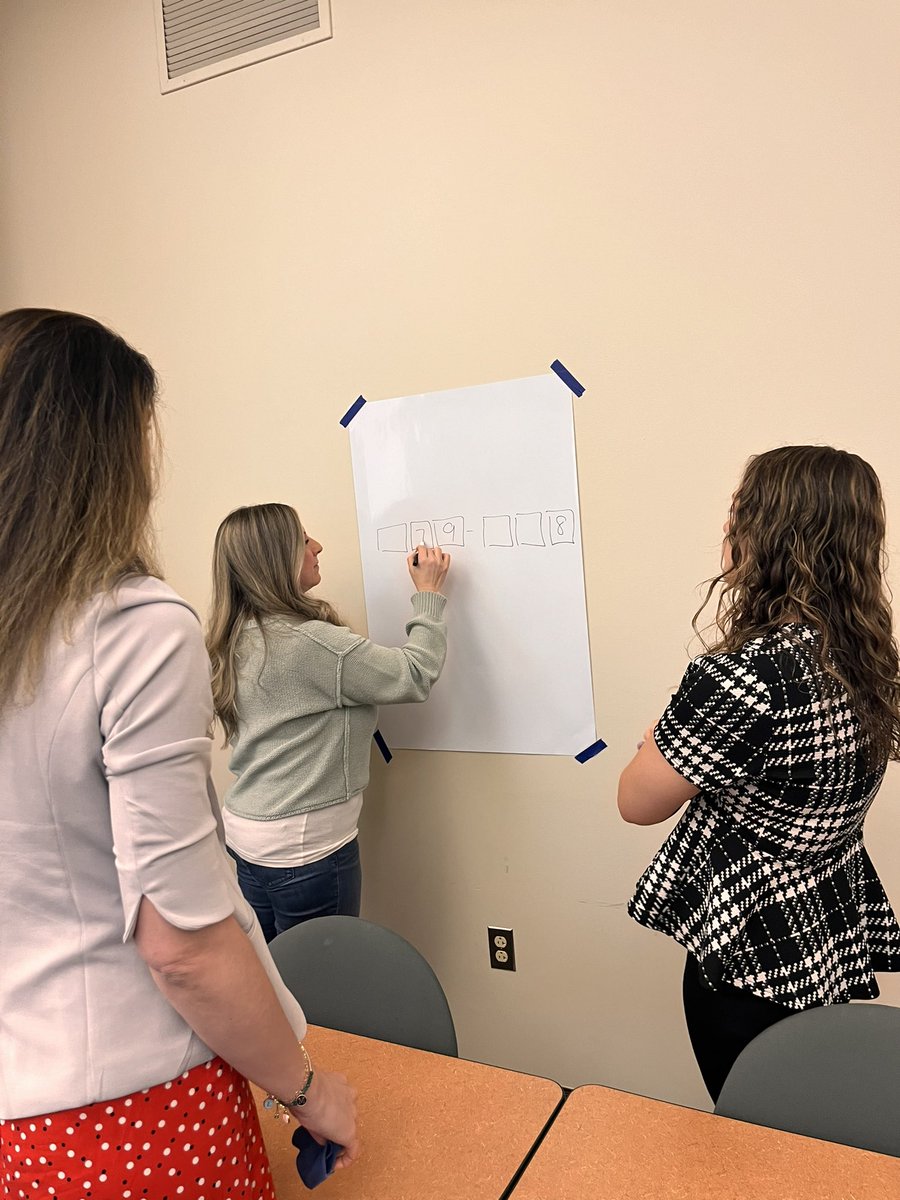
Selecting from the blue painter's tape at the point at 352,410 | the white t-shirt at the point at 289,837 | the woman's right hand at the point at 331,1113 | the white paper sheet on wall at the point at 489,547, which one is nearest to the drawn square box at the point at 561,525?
the white paper sheet on wall at the point at 489,547

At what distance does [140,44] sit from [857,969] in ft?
9.96

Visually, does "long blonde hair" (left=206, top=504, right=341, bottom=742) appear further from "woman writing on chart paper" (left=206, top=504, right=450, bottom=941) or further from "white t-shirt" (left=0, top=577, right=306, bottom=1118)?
"white t-shirt" (left=0, top=577, right=306, bottom=1118)

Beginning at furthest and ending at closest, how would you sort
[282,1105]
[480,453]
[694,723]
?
[480,453] → [694,723] → [282,1105]

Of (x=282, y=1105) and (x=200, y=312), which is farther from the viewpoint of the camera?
(x=200, y=312)

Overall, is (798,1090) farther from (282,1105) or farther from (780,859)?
(282,1105)

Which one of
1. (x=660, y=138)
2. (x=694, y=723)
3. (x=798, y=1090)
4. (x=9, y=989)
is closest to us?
(x=9, y=989)

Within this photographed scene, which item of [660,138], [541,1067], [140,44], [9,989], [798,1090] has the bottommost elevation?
[541,1067]

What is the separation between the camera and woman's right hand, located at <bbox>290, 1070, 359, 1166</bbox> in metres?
0.97

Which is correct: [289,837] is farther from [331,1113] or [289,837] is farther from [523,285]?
[523,285]

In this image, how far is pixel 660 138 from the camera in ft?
6.98

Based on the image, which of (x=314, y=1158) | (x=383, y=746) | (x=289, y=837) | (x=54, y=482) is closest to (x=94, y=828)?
(x=54, y=482)

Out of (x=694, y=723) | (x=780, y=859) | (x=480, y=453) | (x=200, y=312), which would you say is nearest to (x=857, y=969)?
(x=780, y=859)

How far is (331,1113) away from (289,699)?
4.25ft

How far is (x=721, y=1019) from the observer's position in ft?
4.99
